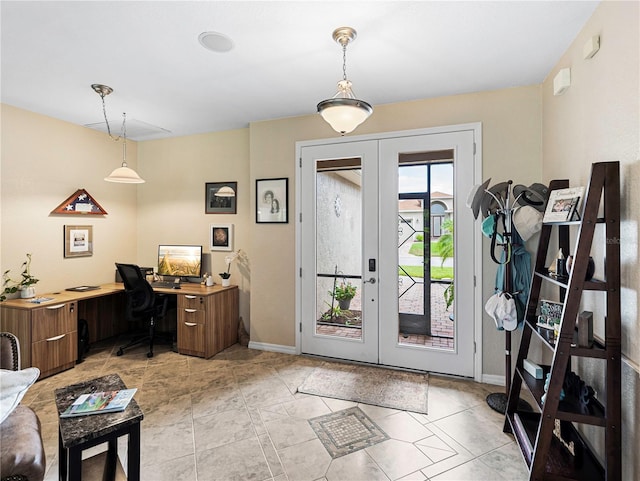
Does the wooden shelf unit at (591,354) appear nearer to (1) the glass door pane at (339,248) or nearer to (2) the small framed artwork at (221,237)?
(1) the glass door pane at (339,248)

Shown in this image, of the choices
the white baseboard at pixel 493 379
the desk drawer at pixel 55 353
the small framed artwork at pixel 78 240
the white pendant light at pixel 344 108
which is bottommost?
the white baseboard at pixel 493 379

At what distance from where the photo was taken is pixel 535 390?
2033 millimetres

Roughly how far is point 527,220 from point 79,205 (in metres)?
4.81

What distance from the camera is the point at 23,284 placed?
11.5ft

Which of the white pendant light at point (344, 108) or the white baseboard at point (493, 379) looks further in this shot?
the white baseboard at point (493, 379)

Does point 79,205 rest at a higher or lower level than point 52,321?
higher

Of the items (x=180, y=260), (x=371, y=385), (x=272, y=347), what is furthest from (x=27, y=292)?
(x=371, y=385)

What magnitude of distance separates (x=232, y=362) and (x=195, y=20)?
10.4 ft

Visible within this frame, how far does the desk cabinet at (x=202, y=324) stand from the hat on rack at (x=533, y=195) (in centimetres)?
322

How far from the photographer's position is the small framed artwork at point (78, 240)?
4070 millimetres

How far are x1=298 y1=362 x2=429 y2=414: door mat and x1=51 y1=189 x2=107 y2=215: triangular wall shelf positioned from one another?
345cm

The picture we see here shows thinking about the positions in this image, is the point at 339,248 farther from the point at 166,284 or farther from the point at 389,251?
the point at 166,284

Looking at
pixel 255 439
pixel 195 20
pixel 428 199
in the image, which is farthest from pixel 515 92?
pixel 255 439

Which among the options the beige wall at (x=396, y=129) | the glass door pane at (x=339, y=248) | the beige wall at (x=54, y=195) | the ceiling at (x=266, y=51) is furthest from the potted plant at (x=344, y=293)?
the beige wall at (x=54, y=195)
